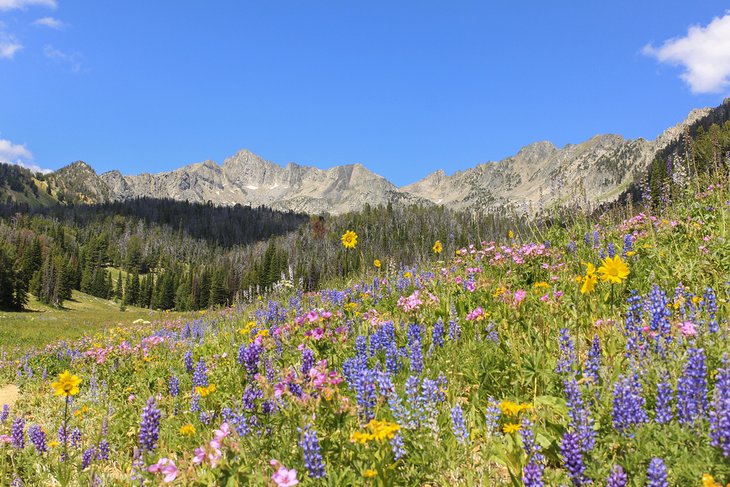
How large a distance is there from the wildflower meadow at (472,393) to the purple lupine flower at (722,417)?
11 mm

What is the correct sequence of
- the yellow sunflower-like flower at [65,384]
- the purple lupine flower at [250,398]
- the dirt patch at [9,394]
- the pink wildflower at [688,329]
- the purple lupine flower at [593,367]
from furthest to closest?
1. the dirt patch at [9,394]
2. the yellow sunflower-like flower at [65,384]
3. the purple lupine flower at [250,398]
4. the purple lupine flower at [593,367]
5. the pink wildflower at [688,329]

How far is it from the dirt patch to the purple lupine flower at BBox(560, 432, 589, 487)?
39.0ft

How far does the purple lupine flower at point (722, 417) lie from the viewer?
2.20 meters

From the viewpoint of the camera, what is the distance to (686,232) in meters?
7.44

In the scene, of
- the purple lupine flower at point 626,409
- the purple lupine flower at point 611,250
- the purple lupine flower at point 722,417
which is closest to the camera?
the purple lupine flower at point 722,417

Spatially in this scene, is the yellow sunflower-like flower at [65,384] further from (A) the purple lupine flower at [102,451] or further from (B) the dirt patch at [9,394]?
(B) the dirt patch at [9,394]

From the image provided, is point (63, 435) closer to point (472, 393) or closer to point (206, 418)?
point (206, 418)

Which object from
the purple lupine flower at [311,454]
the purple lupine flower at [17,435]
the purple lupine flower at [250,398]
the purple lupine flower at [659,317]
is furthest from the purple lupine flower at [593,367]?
the purple lupine flower at [17,435]

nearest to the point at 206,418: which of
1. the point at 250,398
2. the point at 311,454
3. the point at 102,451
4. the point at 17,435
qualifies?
the point at 250,398

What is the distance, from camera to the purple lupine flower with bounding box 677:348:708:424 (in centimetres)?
262

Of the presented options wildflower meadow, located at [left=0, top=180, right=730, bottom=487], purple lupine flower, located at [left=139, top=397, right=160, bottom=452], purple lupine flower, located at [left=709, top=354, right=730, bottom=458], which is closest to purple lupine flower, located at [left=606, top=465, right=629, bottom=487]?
wildflower meadow, located at [left=0, top=180, right=730, bottom=487]

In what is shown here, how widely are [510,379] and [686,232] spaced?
5.06 m

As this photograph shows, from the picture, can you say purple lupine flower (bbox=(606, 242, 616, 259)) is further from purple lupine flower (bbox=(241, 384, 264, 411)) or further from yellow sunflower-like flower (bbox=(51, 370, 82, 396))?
yellow sunflower-like flower (bbox=(51, 370, 82, 396))

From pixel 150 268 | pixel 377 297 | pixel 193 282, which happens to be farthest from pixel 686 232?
pixel 150 268
